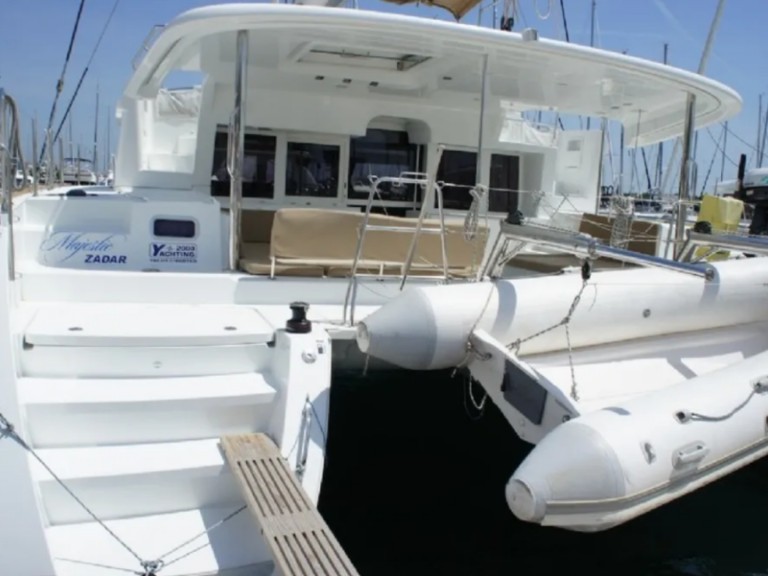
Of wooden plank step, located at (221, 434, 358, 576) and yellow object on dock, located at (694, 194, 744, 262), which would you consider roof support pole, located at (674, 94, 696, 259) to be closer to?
yellow object on dock, located at (694, 194, 744, 262)

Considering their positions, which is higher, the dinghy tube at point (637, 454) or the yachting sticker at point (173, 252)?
the yachting sticker at point (173, 252)

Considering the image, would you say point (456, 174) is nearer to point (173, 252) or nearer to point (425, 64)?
point (425, 64)

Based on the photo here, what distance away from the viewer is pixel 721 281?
437cm

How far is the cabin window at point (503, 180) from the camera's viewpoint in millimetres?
8094

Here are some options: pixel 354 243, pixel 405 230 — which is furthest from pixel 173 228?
pixel 405 230

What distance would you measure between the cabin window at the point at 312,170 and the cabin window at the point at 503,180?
6.00ft

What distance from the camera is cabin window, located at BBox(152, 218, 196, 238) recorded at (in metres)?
4.68

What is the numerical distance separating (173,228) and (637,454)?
10.9 feet

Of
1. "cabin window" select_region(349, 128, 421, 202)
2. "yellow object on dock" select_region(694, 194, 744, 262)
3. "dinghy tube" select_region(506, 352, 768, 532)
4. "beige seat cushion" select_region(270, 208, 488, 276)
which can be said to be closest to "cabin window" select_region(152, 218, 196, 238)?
"beige seat cushion" select_region(270, 208, 488, 276)

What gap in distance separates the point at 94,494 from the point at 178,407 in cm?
49

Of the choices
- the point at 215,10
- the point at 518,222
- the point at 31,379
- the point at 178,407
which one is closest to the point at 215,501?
the point at 178,407

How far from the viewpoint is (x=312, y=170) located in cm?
752

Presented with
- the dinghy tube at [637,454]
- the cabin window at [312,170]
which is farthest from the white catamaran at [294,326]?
the cabin window at [312,170]

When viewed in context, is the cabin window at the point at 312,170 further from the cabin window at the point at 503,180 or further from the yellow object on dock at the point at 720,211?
the yellow object on dock at the point at 720,211
